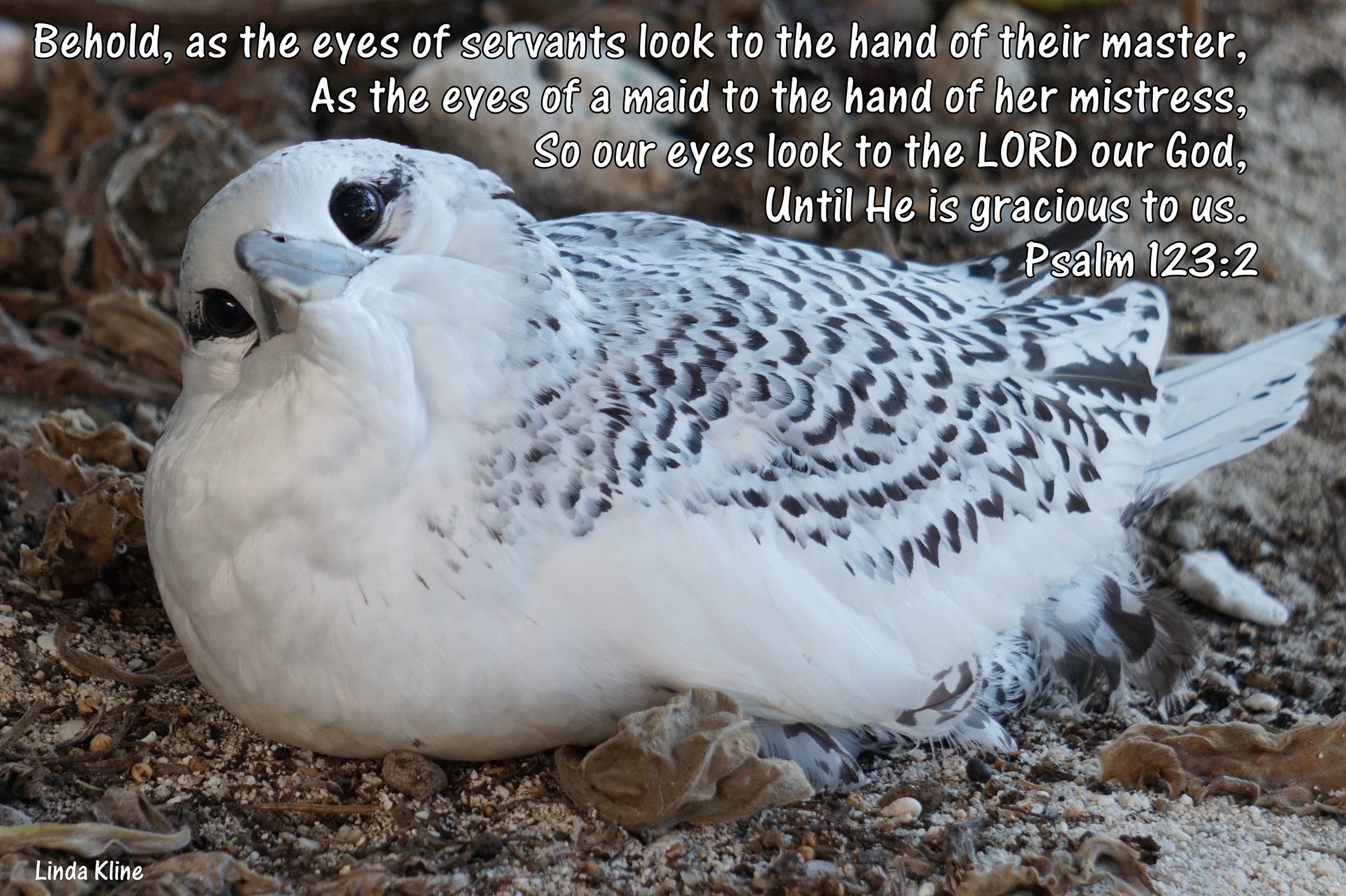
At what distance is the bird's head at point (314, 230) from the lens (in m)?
2.14

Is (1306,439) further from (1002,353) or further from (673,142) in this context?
(673,142)

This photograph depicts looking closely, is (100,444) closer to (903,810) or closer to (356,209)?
(356,209)

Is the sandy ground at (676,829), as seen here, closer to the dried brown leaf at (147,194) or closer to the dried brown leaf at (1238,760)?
the dried brown leaf at (1238,760)

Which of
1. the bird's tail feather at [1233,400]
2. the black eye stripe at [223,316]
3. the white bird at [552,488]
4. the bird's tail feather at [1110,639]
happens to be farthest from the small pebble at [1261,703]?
the black eye stripe at [223,316]

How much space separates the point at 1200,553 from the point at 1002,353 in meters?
1.23

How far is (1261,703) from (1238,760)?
47cm

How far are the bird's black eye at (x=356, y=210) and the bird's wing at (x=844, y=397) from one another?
1.58 feet

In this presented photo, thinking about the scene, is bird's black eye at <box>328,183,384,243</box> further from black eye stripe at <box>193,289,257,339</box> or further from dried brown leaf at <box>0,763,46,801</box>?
dried brown leaf at <box>0,763,46,801</box>

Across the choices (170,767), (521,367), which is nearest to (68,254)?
(170,767)

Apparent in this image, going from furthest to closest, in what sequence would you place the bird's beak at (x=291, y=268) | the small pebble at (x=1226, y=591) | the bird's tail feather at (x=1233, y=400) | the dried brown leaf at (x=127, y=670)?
the small pebble at (x=1226, y=591), the bird's tail feather at (x=1233, y=400), the dried brown leaf at (x=127, y=670), the bird's beak at (x=291, y=268)

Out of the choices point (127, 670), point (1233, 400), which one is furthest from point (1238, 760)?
point (127, 670)

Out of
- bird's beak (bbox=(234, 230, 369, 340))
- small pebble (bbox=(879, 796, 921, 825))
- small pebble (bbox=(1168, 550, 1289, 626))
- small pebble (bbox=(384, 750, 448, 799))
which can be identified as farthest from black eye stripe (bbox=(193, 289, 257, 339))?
small pebble (bbox=(1168, 550, 1289, 626))

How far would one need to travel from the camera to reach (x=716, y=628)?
2455 millimetres

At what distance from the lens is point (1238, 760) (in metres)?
2.87
